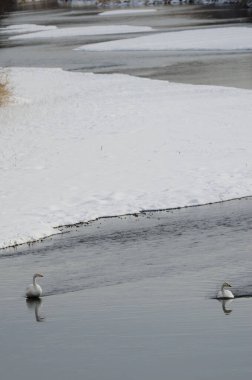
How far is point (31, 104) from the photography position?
104ft

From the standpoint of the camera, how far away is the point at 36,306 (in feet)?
42.3

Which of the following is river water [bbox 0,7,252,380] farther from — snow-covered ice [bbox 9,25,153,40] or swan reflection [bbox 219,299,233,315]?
snow-covered ice [bbox 9,25,153,40]

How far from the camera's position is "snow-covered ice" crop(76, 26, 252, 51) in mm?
46719

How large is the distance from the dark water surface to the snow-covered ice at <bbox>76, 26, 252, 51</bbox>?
2995 centimetres

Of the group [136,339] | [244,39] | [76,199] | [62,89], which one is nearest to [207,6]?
[244,39]

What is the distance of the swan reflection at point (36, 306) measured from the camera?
490 inches

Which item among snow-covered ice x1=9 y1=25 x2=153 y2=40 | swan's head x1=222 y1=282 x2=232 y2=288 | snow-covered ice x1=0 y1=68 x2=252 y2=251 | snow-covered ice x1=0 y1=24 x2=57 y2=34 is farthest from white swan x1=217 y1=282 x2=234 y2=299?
snow-covered ice x1=0 y1=24 x2=57 y2=34

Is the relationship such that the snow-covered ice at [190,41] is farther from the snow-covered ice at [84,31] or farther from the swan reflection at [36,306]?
the swan reflection at [36,306]

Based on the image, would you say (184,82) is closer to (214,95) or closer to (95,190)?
(214,95)

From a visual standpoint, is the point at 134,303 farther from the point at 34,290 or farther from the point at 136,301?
the point at 34,290

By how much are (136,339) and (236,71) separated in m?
27.2

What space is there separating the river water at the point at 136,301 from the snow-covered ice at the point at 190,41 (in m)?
29.4

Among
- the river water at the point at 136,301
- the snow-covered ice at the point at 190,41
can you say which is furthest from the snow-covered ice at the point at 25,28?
the river water at the point at 136,301

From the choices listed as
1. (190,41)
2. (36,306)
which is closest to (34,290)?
(36,306)
